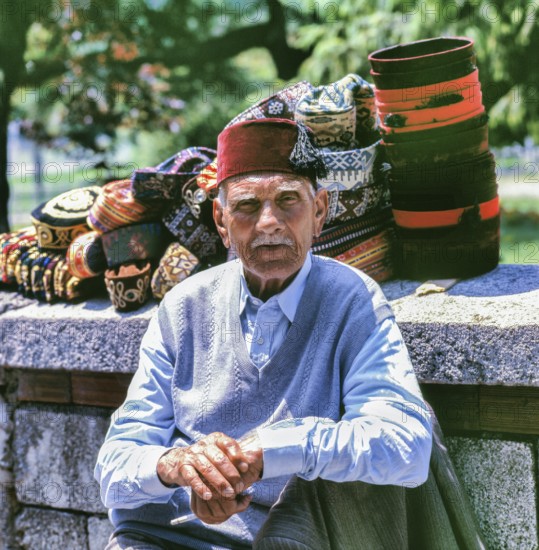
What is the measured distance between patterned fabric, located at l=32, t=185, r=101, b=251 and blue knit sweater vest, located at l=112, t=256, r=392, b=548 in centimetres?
119

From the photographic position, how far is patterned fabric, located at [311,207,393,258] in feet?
9.28

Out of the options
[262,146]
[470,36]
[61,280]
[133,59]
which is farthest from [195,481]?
[133,59]

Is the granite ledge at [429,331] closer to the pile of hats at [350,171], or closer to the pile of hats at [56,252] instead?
the pile of hats at [56,252]

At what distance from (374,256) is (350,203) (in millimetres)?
243

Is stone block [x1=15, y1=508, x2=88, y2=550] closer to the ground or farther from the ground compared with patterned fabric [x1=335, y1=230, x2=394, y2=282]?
closer to the ground

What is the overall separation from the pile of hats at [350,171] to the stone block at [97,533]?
4.88 feet

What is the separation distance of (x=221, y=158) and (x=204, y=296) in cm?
43

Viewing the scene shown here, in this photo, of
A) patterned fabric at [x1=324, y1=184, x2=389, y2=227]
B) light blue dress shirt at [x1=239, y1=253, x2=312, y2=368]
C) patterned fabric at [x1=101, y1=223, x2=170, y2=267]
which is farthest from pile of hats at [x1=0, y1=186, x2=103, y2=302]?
light blue dress shirt at [x1=239, y1=253, x2=312, y2=368]

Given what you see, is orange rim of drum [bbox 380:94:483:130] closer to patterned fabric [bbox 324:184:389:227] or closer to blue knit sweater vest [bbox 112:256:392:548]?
patterned fabric [bbox 324:184:389:227]

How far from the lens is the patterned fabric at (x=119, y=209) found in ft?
10.1

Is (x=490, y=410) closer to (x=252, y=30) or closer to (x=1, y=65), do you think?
(x=1, y=65)

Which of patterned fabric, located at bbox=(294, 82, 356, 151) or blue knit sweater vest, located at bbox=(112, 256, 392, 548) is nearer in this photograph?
blue knit sweater vest, located at bbox=(112, 256, 392, 548)

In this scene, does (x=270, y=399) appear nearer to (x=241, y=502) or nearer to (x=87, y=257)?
(x=241, y=502)

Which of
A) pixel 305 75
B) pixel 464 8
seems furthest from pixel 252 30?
pixel 464 8
